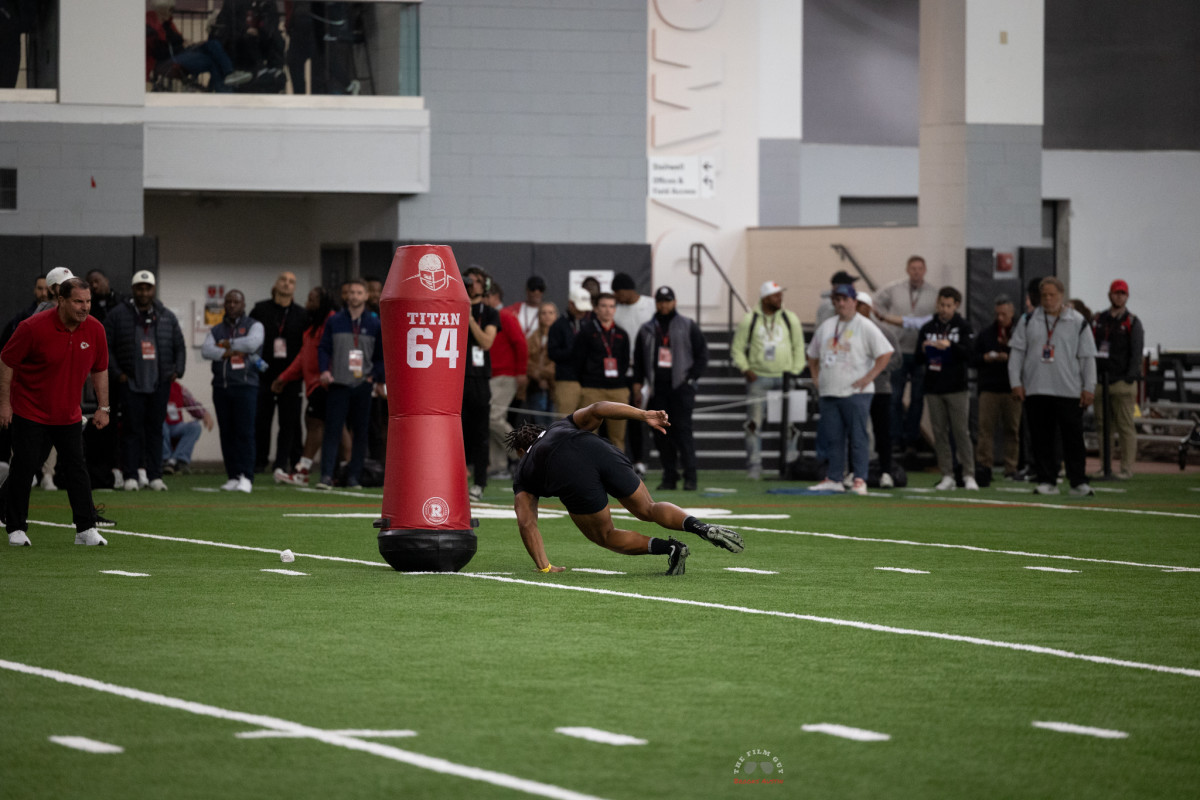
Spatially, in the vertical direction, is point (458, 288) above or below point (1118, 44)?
below

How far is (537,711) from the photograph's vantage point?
6.35m

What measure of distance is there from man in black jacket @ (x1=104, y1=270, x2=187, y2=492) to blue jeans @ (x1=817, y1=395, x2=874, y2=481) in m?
6.41

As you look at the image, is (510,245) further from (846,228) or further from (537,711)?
(537,711)

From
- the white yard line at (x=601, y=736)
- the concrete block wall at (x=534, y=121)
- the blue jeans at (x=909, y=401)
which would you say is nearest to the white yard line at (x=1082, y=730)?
the white yard line at (x=601, y=736)

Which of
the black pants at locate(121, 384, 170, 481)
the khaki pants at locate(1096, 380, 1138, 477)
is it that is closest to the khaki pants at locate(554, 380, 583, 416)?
the black pants at locate(121, 384, 170, 481)

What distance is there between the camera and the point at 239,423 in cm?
1792

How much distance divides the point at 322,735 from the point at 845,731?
1.74 meters

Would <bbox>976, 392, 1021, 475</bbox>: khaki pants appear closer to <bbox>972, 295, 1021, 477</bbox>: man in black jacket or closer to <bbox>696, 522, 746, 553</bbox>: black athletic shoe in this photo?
<bbox>972, 295, 1021, 477</bbox>: man in black jacket

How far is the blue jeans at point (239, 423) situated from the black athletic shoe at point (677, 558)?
832 cm

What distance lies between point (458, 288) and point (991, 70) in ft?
46.6

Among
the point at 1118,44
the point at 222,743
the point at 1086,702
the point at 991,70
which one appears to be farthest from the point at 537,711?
the point at 1118,44

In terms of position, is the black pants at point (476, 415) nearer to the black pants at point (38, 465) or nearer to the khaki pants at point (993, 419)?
the black pants at point (38, 465)

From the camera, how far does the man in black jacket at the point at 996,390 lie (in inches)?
768

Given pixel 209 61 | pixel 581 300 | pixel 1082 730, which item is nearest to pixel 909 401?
pixel 581 300
